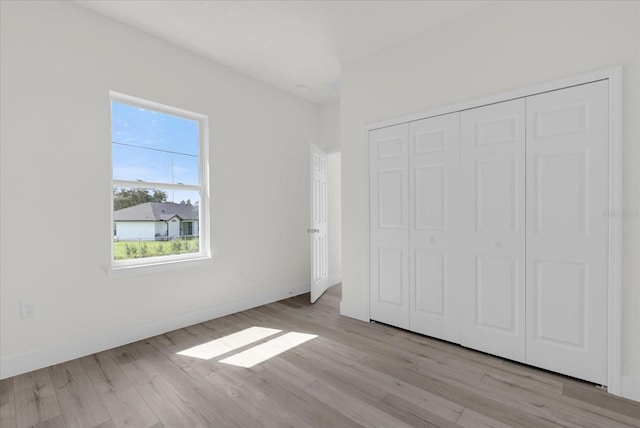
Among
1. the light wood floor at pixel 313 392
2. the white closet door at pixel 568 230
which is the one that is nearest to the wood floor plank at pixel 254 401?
the light wood floor at pixel 313 392

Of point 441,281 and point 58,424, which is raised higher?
point 441,281

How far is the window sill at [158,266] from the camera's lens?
9.24ft

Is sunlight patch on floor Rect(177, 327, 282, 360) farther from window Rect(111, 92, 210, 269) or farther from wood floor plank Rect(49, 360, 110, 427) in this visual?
window Rect(111, 92, 210, 269)

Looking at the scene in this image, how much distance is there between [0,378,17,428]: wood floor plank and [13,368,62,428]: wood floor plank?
2 cm

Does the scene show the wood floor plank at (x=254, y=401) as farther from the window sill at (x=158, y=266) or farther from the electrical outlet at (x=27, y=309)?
the electrical outlet at (x=27, y=309)

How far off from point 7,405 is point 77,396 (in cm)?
39

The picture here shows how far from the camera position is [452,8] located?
2.63 m

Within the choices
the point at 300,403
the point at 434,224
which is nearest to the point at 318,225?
the point at 434,224

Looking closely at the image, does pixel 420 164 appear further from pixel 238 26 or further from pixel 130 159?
pixel 130 159

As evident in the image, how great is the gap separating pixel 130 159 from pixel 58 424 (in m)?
2.23

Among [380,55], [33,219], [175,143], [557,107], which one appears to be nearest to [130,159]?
[175,143]

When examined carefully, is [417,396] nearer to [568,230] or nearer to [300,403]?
[300,403]

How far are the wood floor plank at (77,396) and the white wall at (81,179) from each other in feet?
0.67

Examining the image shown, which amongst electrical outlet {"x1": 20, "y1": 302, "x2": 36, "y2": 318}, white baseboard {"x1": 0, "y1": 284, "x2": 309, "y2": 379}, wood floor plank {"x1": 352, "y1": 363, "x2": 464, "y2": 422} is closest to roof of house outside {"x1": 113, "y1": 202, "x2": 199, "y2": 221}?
electrical outlet {"x1": 20, "y1": 302, "x2": 36, "y2": 318}
